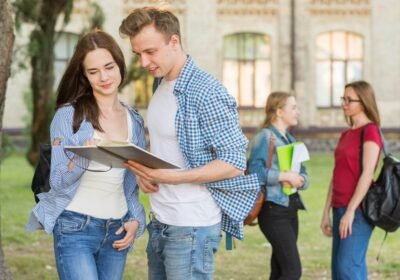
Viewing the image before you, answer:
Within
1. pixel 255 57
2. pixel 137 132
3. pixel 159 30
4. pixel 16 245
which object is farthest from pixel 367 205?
pixel 255 57

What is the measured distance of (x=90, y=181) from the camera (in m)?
4.93

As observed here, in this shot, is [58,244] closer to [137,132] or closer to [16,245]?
[137,132]

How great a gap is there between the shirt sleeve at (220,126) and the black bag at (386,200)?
2626 mm

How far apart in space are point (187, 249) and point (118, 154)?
604mm

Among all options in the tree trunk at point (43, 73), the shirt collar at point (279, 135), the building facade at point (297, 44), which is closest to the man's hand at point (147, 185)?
the shirt collar at point (279, 135)

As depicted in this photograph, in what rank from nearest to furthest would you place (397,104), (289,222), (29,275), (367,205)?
(367,205)
(289,222)
(29,275)
(397,104)

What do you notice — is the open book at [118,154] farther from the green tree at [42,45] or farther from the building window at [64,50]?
the building window at [64,50]

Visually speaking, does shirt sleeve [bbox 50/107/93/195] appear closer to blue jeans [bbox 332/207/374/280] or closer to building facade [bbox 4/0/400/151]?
blue jeans [bbox 332/207/374/280]

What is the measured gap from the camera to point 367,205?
7.09 meters

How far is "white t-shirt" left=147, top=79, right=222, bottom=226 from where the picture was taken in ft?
15.5

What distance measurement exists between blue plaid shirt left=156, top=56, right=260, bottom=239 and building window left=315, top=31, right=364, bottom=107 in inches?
1092

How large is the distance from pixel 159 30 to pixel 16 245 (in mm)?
8617

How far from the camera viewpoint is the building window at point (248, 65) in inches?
1268

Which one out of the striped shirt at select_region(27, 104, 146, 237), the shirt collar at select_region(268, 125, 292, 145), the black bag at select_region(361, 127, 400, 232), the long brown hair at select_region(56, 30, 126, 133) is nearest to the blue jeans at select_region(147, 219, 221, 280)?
the striped shirt at select_region(27, 104, 146, 237)
